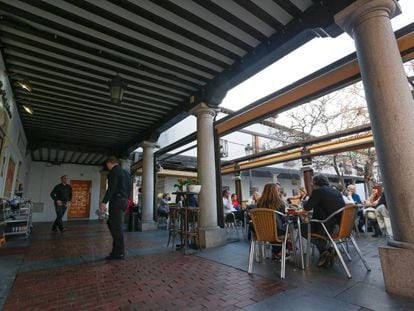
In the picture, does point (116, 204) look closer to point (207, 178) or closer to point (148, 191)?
point (207, 178)

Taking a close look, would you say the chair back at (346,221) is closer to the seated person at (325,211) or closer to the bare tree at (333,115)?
the seated person at (325,211)

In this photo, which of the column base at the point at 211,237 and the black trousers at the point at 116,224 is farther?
the column base at the point at 211,237

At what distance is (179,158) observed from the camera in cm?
1213

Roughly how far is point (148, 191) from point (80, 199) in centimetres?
710

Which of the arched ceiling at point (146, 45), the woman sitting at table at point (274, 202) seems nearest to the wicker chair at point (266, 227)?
the woman sitting at table at point (274, 202)

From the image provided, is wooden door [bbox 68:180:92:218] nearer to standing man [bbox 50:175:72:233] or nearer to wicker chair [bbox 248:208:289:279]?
standing man [bbox 50:175:72:233]

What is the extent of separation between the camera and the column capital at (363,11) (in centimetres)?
237

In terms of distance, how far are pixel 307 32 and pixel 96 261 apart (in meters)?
4.50

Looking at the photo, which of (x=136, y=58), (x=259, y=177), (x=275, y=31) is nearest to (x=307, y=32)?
(x=275, y=31)

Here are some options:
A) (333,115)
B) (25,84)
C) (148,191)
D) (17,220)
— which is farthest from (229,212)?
(333,115)

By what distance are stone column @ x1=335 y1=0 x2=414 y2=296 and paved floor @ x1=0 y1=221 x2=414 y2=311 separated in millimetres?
320

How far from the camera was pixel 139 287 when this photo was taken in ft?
7.62

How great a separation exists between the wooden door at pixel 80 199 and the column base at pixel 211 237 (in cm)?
1041

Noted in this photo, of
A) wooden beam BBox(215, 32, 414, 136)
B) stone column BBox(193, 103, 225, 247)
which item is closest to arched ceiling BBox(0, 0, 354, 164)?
stone column BBox(193, 103, 225, 247)
